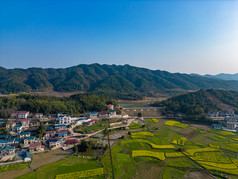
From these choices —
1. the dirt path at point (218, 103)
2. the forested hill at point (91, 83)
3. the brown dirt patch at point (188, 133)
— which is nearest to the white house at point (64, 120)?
the brown dirt patch at point (188, 133)

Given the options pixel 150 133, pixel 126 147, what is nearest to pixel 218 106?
pixel 150 133

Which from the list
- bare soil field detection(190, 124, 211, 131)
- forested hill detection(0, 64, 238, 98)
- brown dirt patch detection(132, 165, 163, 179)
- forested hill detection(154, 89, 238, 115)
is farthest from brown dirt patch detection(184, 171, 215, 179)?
forested hill detection(0, 64, 238, 98)

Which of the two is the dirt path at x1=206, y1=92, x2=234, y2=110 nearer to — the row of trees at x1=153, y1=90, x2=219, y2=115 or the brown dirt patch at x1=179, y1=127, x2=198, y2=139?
the row of trees at x1=153, y1=90, x2=219, y2=115

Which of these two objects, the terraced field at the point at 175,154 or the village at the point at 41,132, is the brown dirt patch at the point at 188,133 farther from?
the village at the point at 41,132

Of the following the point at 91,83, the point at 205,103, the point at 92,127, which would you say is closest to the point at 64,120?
the point at 92,127

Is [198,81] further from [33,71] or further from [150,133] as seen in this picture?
[33,71]
